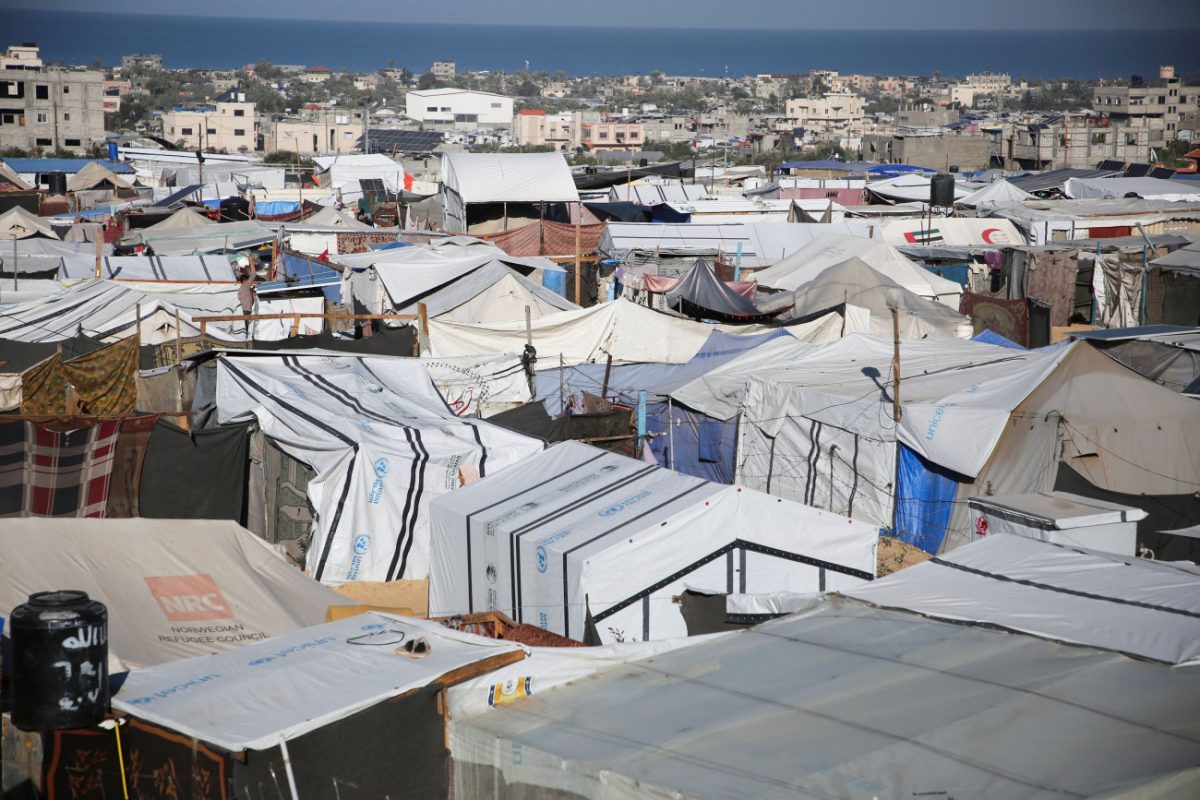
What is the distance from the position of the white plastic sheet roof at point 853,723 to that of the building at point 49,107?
7916 cm

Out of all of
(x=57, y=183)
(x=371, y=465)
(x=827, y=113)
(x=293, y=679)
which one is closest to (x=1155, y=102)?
(x=827, y=113)

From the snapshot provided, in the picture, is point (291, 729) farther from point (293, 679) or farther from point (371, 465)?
point (371, 465)

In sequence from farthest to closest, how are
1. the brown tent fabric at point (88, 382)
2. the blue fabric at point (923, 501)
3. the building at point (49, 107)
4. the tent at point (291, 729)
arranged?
the building at point (49, 107), the brown tent fabric at point (88, 382), the blue fabric at point (923, 501), the tent at point (291, 729)

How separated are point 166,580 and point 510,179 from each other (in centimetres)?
2632

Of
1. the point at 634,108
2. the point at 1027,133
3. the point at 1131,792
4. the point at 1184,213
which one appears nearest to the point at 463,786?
the point at 1131,792

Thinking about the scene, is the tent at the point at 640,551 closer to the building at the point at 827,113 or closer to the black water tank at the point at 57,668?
the black water tank at the point at 57,668

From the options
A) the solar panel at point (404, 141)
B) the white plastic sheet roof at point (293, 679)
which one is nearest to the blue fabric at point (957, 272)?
the white plastic sheet roof at point (293, 679)

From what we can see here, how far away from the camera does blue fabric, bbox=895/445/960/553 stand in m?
14.6

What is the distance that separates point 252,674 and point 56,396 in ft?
33.7

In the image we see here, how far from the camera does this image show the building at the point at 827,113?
116588 mm

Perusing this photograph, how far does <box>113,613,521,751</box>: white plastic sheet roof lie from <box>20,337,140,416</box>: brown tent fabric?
30.6 feet

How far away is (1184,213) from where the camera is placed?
111ft

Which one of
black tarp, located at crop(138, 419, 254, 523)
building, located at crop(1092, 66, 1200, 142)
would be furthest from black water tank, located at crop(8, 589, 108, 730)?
building, located at crop(1092, 66, 1200, 142)

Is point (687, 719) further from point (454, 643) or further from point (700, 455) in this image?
point (700, 455)
